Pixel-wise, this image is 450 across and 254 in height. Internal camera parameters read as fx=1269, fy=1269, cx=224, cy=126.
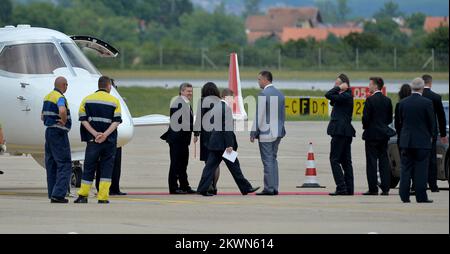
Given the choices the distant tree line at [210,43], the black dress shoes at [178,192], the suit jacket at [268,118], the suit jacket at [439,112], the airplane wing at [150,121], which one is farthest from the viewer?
the distant tree line at [210,43]

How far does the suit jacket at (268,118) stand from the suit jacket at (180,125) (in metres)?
1.21

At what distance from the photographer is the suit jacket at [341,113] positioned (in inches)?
784

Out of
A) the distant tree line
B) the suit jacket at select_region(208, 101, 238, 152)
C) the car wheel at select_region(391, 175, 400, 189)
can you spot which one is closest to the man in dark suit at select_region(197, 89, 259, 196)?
the suit jacket at select_region(208, 101, 238, 152)

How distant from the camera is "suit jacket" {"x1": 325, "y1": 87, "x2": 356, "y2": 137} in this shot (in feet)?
65.4

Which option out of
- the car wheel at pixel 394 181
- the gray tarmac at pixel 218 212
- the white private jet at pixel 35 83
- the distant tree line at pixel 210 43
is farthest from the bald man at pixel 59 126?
the distant tree line at pixel 210 43

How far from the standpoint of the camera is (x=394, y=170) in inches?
856

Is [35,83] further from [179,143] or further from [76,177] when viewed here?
[179,143]

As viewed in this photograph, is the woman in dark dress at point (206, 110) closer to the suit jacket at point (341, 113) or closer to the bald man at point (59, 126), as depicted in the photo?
the suit jacket at point (341, 113)

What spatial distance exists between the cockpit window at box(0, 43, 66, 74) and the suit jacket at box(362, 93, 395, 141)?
4.99 m

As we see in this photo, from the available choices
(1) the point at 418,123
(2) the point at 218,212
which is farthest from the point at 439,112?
(2) the point at 218,212

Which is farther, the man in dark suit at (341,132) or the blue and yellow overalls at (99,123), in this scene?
the man in dark suit at (341,132)

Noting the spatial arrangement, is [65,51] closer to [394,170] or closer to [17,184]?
[17,184]
